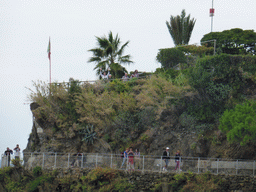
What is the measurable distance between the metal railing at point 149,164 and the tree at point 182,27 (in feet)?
67.3

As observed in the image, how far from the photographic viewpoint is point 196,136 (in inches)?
1106

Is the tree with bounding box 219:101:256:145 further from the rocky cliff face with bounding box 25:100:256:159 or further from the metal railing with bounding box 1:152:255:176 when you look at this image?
the rocky cliff face with bounding box 25:100:256:159

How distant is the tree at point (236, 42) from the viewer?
3697 cm

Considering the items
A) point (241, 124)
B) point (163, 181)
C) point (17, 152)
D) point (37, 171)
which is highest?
point (241, 124)

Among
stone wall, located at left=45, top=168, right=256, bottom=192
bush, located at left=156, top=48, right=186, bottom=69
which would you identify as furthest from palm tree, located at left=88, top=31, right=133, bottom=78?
stone wall, located at left=45, top=168, right=256, bottom=192

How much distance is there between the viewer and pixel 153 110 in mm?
31359

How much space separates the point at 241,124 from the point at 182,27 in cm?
2465

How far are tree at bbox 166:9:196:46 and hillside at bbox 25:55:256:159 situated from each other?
9.58 m

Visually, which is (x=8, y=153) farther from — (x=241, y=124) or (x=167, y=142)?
(x=241, y=124)

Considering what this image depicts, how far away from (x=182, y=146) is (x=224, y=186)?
6.71 m

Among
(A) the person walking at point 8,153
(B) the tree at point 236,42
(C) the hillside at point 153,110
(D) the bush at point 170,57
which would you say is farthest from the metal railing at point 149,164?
(B) the tree at point 236,42

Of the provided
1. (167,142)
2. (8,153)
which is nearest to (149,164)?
(167,142)

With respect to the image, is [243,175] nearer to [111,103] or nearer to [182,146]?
[182,146]

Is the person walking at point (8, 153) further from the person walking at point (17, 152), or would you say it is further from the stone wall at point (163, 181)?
the stone wall at point (163, 181)
